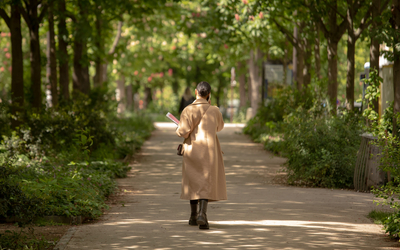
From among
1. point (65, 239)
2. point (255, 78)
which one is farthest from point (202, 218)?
point (255, 78)

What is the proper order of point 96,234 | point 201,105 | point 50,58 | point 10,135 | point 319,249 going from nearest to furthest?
point 319,249
point 96,234
point 201,105
point 10,135
point 50,58

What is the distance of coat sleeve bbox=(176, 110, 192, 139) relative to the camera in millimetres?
6891

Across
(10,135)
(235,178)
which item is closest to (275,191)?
(235,178)

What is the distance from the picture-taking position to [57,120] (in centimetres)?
1278

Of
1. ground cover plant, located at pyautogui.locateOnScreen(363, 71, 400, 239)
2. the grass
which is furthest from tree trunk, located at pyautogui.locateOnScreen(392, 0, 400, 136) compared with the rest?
the grass

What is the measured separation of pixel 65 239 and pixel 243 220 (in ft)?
7.41

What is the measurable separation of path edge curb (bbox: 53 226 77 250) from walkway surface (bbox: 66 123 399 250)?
2.6 inches

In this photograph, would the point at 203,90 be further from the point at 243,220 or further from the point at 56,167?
the point at 56,167

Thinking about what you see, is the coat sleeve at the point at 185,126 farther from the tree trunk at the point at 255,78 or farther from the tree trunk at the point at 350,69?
the tree trunk at the point at 255,78

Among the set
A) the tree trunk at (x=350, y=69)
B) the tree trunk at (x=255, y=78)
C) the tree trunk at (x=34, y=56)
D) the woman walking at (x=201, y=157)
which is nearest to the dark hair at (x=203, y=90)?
the woman walking at (x=201, y=157)

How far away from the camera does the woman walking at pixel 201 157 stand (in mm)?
6844

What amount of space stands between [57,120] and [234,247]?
7.94m

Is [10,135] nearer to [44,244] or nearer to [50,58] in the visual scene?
[50,58]

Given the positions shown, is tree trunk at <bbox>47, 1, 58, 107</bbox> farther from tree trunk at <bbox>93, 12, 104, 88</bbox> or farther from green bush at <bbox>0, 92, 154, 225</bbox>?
tree trunk at <bbox>93, 12, 104, 88</bbox>
